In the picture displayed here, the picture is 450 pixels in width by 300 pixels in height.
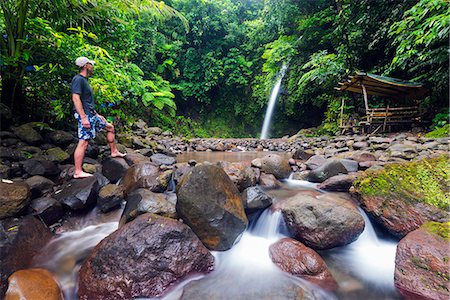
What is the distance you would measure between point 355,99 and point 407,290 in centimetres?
1078

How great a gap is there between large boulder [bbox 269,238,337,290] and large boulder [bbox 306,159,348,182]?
2.20 meters

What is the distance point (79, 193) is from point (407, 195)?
4.47 m

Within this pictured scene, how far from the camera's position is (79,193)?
318 cm

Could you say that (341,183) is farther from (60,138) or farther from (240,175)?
(60,138)

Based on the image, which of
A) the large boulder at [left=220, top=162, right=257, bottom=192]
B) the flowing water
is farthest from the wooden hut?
the flowing water

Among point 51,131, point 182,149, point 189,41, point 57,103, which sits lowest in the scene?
point 182,149

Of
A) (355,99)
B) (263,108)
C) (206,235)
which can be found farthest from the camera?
(263,108)

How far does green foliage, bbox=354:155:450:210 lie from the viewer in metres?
2.70

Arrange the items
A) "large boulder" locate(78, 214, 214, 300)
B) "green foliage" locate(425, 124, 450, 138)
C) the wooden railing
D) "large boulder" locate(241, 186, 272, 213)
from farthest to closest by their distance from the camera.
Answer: the wooden railing → "green foliage" locate(425, 124, 450, 138) → "large boulder" locate(241, 186, 272, 213) → "large boulder" locate(78, 214, 214, 300)

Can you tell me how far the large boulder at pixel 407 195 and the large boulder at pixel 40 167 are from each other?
4.94 metres

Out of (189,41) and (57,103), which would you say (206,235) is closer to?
(57,103)

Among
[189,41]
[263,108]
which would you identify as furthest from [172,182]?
[189,41]

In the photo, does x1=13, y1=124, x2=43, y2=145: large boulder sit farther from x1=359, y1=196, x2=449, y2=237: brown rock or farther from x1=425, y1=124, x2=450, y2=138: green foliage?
x1=425, y1=124, x2=450, y2=138: green foliage

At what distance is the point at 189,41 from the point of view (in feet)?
55.2
